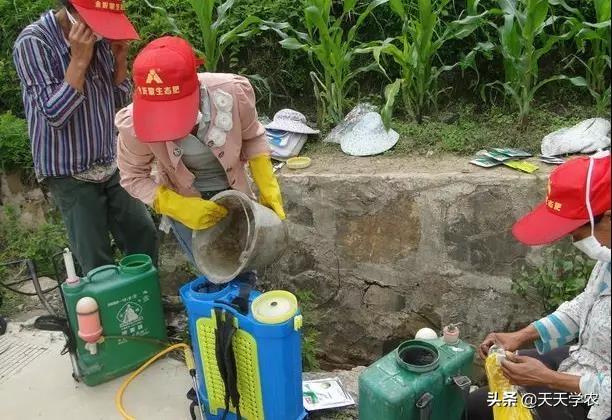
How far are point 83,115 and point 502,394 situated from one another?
77.6 inches

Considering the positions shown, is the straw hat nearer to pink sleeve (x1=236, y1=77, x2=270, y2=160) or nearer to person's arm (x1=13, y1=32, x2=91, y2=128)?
pink sleeve (x1=236, y1=77, x2=270, y2=160)

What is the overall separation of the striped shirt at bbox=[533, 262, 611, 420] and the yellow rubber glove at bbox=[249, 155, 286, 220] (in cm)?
107

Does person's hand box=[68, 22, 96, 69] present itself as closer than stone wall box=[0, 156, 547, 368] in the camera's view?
Yes

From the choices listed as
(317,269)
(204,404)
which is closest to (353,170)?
(317,269)

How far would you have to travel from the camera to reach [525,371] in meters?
1.76

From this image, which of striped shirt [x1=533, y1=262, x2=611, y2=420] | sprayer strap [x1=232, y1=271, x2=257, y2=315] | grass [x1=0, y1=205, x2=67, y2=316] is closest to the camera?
striped shirt [x1=533, y1=262, x2=611, y2=420]

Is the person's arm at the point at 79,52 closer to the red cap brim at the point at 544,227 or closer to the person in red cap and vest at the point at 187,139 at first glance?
the person in red cap and vest at the point at 187,139

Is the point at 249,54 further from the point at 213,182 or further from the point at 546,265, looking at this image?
the point at 546,265

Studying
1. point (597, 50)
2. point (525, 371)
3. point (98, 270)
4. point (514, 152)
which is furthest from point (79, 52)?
point (597, 50)

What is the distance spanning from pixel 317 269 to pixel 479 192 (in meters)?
1.01

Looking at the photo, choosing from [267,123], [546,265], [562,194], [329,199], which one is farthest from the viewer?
[267,123]

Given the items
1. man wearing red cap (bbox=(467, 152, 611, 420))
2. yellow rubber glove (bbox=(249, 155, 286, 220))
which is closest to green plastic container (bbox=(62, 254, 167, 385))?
yellow rubber glove (bbox=(249, 155, 286, 220))

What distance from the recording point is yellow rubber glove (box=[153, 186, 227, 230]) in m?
2.17

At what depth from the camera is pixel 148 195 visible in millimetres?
2283
